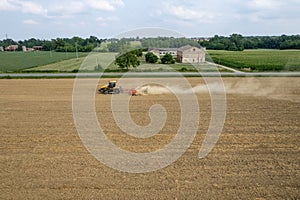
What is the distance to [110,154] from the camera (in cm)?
963

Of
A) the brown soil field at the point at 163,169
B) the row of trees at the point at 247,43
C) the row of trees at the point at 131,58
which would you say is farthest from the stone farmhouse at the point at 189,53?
the row of trees at the point at 247,43

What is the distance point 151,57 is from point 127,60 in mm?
6322

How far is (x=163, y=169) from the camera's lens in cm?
849

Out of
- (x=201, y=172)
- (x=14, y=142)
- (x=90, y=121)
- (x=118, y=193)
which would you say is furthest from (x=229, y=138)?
(x=14, y=142)

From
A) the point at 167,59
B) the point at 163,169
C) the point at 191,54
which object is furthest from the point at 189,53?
the point at 163,169

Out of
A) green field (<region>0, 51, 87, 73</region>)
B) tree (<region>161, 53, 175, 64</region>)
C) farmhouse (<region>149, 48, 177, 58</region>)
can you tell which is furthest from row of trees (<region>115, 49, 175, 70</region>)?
green field (<region>0, 51, 87, 73</region>)

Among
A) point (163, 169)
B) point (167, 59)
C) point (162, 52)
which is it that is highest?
A: point (162, 52)

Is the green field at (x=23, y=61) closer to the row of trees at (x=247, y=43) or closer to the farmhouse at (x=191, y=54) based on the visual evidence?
the farmhouse at (x=191, y=54)

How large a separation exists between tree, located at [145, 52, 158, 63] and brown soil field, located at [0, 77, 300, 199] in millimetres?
27138

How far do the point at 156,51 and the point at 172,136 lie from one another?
106 ft

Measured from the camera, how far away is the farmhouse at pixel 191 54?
34219 mm

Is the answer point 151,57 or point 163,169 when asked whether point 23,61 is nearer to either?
point 151,57

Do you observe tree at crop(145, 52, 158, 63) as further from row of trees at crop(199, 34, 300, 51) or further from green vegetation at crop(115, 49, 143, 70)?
row of trees at crop(199, 34, 300, 51)

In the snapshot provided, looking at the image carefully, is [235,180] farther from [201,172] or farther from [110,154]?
[110,154]
